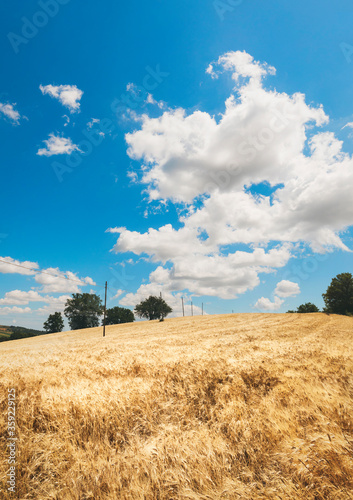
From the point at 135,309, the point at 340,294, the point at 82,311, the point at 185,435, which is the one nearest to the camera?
the point at 185,435

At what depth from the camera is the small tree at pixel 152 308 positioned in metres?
103

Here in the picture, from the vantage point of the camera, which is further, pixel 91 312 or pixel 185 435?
pixel 91 312

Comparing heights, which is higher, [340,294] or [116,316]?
[340,294]

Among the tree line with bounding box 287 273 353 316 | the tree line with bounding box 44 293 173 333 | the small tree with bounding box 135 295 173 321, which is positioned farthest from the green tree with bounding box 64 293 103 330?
the tree line with bounding box 287 273 353 316

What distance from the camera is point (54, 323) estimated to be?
9969 centimetres

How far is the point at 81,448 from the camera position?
3.49m

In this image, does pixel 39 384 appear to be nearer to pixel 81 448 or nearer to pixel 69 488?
pixel 81 448

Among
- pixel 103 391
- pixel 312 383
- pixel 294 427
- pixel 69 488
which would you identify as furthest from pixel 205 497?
pixel 312 383

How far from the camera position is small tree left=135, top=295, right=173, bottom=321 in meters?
103

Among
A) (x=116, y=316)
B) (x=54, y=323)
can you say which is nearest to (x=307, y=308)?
(x=116, y=316)

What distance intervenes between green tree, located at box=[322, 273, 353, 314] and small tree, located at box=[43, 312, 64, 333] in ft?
334

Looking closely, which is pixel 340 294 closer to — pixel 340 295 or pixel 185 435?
pixel 340 295

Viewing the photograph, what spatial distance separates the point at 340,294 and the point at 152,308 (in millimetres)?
70074

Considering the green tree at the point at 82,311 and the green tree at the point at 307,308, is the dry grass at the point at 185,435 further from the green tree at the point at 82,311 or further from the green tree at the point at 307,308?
the green tree at the point at 307,308
